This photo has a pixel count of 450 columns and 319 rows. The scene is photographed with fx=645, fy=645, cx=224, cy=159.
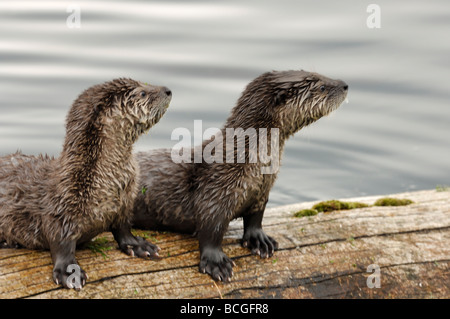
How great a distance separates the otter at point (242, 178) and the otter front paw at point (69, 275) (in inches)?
34.4

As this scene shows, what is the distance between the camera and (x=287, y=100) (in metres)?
4.84

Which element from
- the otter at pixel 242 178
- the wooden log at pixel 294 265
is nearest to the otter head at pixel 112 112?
the otter at pixel 242 178

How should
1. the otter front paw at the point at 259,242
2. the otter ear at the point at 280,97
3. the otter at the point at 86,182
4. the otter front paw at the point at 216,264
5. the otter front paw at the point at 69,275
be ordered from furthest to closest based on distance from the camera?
the otter front paw at the point at 259,242, the otter ear at the point at 280,97, the otter front paw at the point at 216,264, the otter at the point at 86,182, the otter front paw at the point at 69,275

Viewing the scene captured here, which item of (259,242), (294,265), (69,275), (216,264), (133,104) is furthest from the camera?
(259,242)

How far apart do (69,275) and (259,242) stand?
A: 1511 millimetres

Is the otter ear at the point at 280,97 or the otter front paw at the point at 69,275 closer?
the otter front paw at the point at 69,275

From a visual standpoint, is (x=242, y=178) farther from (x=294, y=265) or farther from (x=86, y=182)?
(x=86, y=182)

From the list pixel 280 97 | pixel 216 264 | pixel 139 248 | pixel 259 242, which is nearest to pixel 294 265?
pixel 259 242

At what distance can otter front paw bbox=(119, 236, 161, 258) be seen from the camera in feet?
15.6

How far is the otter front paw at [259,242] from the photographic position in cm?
504

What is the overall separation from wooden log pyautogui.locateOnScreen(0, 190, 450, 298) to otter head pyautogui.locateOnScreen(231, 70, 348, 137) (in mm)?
1016

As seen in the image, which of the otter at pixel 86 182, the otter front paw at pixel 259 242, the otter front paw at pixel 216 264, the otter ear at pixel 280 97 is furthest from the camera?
the otter front paw at pixel 259 242

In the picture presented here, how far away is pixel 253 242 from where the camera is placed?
16.8ft

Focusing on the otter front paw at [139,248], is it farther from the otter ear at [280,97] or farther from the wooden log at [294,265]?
the otter ear at [280,97]
